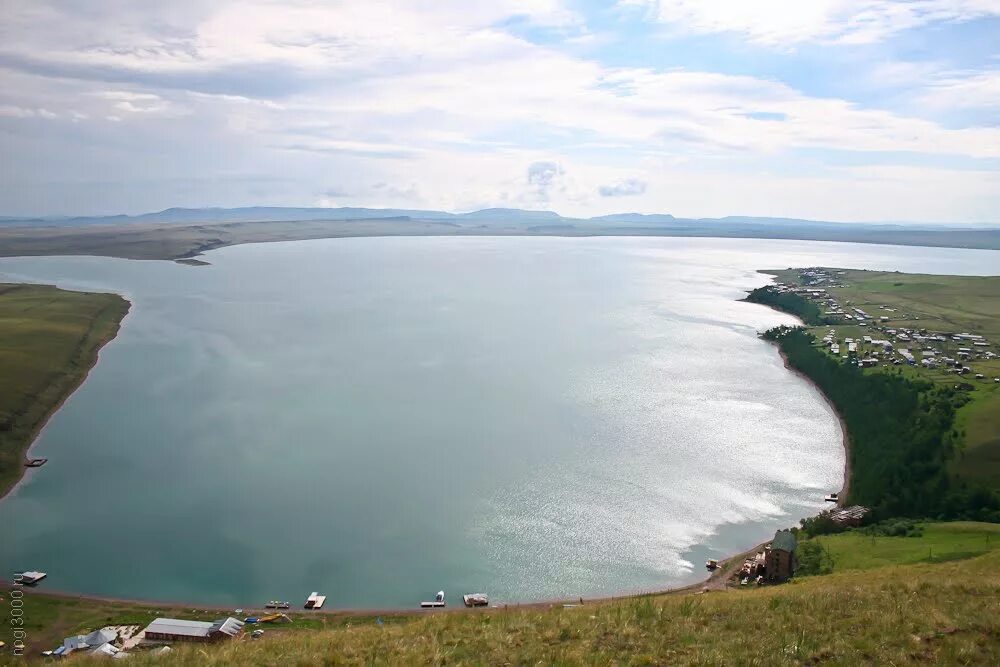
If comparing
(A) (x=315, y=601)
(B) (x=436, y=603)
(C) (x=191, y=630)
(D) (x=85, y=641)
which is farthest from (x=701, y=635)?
(D) (x=85, y=641)

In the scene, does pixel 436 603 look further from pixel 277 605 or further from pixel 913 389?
pixel 913 389

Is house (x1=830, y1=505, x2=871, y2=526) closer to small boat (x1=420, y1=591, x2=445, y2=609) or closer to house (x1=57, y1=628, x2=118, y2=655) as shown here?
small boat (x1=420, y1=591, x2=445, y2=609)

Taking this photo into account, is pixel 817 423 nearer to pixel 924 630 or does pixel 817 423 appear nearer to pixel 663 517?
pixel 663 517

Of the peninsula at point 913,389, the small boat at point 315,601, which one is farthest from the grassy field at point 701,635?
the peninsula at point 913,389

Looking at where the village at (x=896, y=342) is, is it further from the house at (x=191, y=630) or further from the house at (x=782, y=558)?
the house at (x=191, y=630)

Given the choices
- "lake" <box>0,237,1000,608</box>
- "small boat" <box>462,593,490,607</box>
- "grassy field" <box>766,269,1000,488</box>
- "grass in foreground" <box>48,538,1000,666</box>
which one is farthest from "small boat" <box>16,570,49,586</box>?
"grassy field" <box>766,269,1000,488</box>
